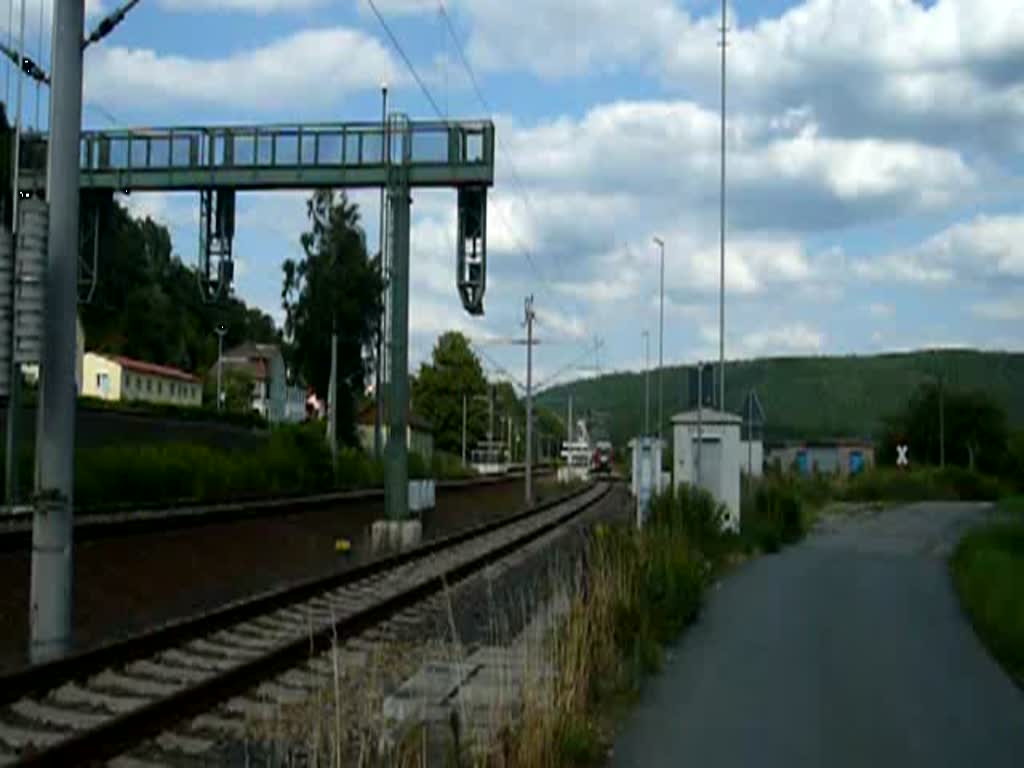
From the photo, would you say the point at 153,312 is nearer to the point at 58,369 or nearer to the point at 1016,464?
the point at 1016,464

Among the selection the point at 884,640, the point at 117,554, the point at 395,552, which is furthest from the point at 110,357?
the point at 884,640

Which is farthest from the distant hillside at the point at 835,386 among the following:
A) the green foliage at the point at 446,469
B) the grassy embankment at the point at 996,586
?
the grassy embankment at the point at 996,586

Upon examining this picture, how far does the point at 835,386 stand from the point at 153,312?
97956mm

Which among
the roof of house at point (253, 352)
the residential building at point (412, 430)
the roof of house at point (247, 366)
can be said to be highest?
the roof of house at point (253, 352)

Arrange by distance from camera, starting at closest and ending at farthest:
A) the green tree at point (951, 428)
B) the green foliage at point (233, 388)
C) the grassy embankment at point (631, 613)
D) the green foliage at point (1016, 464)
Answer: the grassy embankment at point (631, 613) < the green foliage at point (1016, 464) < the green foliage at point (233, 388) < the green tree at point (951, 428)

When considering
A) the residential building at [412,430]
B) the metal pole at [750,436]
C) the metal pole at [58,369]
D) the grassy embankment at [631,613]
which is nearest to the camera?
the grassy embankment at [631,613]

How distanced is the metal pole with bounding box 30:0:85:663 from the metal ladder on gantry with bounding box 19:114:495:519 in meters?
18.8

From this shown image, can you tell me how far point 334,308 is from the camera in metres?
84.0

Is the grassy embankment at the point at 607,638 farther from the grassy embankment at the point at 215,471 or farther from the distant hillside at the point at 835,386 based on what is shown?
the distant hillside at the point at 835,386

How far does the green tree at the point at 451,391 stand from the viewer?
139 m

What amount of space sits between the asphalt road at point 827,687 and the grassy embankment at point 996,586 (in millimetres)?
216

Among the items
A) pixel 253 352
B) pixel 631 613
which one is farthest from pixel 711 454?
pixel 253 352

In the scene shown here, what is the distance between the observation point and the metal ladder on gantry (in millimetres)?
33156

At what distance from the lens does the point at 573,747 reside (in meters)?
9.34
